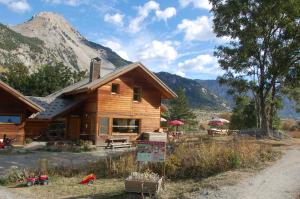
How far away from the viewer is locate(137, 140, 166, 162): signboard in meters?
13.8

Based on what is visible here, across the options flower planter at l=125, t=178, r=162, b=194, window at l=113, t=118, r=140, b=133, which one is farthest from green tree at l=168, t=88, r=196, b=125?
flower planter at l=125, t=178, r=162, b=194

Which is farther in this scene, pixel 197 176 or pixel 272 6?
pixel 272 6

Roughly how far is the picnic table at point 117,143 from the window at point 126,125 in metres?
1.61

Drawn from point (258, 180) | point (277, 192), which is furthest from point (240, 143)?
point (277, 192)

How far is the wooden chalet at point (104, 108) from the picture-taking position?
32125mm

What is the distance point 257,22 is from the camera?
28.3 meters

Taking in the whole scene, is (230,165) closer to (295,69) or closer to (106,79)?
(295,69)

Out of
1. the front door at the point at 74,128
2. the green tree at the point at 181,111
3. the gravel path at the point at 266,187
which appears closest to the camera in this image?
the gravel path at the point at 266,187

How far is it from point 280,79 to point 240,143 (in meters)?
14.7

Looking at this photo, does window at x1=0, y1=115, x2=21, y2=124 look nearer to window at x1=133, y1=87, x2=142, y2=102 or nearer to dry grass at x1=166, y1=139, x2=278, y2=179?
window at x1=133, y1=87, x2=142, y2=102

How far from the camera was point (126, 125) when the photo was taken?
3494cm

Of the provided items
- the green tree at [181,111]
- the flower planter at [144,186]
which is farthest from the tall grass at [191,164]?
the green tree at [181,111]

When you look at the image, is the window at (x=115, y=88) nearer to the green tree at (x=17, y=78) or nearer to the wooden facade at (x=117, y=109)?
the wooden facade at (x=117, y=109)

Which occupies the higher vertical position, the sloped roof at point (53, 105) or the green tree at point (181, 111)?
the green tree at point (181, 111)
